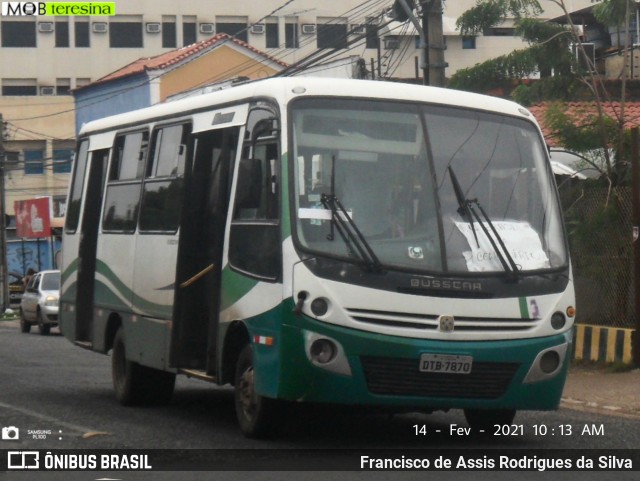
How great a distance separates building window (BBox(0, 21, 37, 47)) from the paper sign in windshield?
6443 cm

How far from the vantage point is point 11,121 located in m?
68.8

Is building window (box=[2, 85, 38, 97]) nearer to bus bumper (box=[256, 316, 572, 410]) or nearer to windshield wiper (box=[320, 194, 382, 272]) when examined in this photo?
windshield wiper (box=[320, 194, 382, 272])

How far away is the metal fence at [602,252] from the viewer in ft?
58.5

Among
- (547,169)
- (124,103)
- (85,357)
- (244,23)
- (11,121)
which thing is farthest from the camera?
(244,23)

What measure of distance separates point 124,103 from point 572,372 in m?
39.8

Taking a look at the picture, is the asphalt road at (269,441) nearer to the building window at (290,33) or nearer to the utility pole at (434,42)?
the utility pole at (434,42)

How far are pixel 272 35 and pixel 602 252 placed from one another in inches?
2325

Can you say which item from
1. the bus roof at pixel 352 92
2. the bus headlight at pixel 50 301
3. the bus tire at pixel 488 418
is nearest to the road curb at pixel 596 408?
the bus tire at pixel 488 418

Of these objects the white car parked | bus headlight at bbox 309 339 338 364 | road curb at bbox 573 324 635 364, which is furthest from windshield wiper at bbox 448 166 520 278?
the white car parked

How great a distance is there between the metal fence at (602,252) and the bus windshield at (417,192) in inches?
266

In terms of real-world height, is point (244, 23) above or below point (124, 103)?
above

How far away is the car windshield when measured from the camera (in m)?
34.2

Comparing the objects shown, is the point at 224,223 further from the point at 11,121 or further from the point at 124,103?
the point at 11,121

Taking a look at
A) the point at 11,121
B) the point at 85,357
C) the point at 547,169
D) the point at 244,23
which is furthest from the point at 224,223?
the point at 244,23
